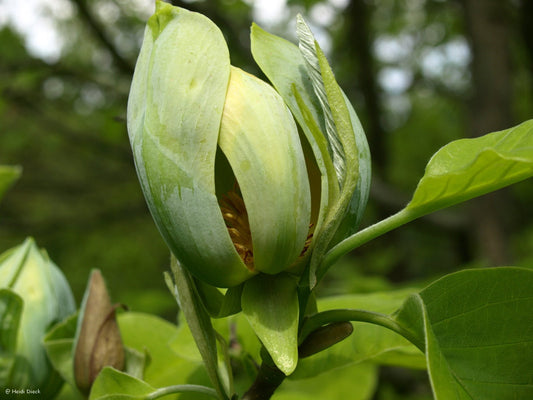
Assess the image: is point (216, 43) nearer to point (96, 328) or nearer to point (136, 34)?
point (96, 328)

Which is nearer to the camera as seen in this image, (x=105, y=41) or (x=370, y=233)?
(x=370, y=233)

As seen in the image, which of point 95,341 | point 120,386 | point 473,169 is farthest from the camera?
point 95,341

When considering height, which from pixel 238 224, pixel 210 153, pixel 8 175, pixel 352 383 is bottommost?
pixel 352 383

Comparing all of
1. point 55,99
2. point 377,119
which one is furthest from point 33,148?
point 377,119

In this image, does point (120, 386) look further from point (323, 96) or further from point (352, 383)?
point (352, 383)

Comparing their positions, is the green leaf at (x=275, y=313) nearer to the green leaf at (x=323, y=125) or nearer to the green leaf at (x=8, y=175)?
the green leaf at (x=323, y=125)

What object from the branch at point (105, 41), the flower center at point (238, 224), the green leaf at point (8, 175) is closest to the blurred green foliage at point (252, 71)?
the branch at point (105, 41)

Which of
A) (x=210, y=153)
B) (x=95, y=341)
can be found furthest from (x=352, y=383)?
(x=210, y=153)
